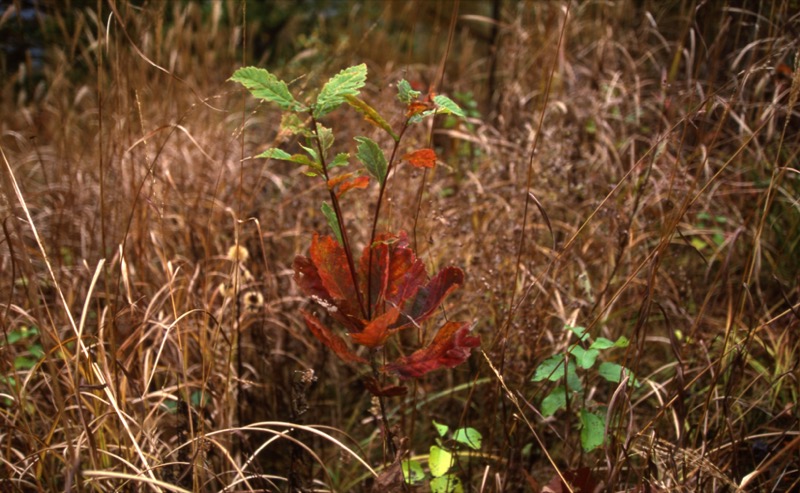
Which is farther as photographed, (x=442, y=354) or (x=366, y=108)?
(x=442, y=354)

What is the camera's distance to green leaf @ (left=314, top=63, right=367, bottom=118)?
780mm

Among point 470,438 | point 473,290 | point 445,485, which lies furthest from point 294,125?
point 473,290

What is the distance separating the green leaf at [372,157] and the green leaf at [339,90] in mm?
69

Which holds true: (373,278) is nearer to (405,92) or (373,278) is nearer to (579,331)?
(405,92)

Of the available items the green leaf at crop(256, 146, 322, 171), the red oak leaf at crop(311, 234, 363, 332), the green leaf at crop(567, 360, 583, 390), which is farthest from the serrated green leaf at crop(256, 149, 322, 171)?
the green leaf at crop(567, 360, 583, 390)

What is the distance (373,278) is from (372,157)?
185mm

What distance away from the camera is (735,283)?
176 centimetres

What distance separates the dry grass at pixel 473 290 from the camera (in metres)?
1.04

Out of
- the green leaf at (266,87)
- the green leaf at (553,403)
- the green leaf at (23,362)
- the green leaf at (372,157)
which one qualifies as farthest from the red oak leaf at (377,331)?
the green leaf at (23,362)

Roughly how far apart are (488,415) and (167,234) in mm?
1116

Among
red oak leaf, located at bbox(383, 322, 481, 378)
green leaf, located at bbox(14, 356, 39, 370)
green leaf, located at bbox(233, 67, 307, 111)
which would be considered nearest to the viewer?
green leaf, located at bbox(233, 67, 307, 111)

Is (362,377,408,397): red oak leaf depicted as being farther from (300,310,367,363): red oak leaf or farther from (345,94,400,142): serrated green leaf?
(345,94,400,142): serrated green leaf

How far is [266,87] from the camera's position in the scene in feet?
2.51

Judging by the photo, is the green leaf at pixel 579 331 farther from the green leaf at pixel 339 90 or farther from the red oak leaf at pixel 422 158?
the green leaf at pixel 339 90
